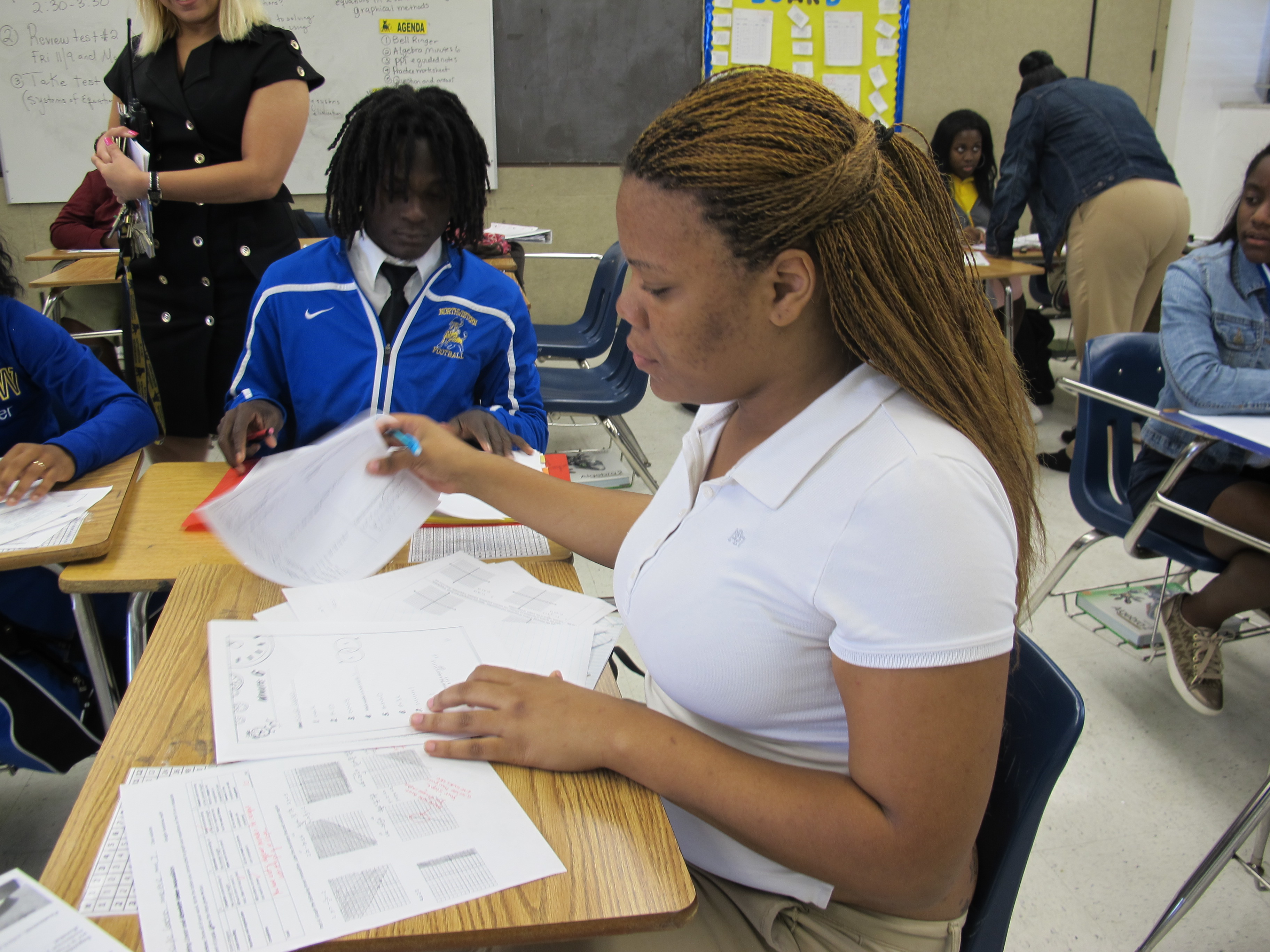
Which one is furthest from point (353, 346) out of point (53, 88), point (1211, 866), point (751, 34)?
point (751, 34)

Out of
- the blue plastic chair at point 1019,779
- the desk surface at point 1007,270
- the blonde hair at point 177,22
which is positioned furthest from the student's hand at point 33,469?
the desk surface at point 1007,270

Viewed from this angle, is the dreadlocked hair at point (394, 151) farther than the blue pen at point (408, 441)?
Yes

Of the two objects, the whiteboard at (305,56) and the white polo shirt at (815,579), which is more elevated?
the whiteboard at (305,56)

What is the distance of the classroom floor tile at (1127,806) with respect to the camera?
1.57m

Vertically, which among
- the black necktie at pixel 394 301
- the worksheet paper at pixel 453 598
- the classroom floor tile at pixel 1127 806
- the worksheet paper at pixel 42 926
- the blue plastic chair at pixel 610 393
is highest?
the black necktie at pixel 394 301

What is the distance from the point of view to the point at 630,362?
9.97 feet

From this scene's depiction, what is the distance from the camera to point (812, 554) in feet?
2.30

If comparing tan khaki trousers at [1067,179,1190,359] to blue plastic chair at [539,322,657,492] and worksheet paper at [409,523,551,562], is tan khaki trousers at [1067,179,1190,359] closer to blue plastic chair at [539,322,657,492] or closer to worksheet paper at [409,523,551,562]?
blue plastic chair at [539,322,657,492]

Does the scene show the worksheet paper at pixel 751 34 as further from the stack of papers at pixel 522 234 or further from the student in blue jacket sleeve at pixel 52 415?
the student in blue jacket sleeve at pixel 52 415

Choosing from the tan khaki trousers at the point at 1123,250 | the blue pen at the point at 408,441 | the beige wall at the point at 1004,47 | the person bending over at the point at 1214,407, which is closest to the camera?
the blue pen at the point at 408,441

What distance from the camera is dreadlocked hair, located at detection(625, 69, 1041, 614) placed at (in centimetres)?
69

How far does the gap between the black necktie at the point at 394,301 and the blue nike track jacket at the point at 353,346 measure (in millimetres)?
10

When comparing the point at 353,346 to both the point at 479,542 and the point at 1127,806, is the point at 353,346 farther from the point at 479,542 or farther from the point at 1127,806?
the point at 1127,806

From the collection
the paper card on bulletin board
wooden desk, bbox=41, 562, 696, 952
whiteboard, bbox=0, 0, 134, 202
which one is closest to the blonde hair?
wooden desk, bbox=41, 562, 696, 952
